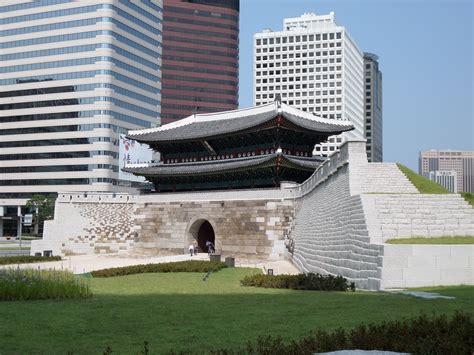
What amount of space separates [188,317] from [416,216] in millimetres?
12585

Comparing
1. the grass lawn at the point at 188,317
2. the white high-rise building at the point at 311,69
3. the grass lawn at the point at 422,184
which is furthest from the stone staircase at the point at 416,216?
the white high-rise building at the point at 311,69

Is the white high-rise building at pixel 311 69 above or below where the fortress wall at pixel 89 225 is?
above

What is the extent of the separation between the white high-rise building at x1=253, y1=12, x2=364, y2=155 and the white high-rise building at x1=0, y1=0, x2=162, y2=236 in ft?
201

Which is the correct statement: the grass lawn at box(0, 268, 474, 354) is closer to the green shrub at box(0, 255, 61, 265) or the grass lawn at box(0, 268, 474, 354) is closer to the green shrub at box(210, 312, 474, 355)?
the green shrub at box(210, 312, 474, 355)

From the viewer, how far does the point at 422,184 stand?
95.2 feet

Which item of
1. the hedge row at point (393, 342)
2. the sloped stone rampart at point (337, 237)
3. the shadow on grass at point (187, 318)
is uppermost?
the sloped stone rampart at point (337, 237)

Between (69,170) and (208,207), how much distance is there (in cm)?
5810

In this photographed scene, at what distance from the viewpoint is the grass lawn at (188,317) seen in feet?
36.7

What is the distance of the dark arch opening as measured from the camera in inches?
2333

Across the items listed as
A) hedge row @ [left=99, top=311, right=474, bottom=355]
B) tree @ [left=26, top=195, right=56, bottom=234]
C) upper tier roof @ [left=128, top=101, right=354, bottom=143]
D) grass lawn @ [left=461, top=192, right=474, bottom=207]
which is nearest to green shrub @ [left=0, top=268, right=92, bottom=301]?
hedge row @ [left=99, top=311, right=474, bottom=355]

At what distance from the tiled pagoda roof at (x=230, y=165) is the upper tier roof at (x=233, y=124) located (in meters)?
2.84

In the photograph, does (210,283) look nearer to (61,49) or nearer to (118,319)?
(118,319)

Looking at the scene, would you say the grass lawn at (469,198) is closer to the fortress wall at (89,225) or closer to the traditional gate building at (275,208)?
the traditional gate building at (275,208)

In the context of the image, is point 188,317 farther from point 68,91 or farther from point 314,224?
point 68,91
